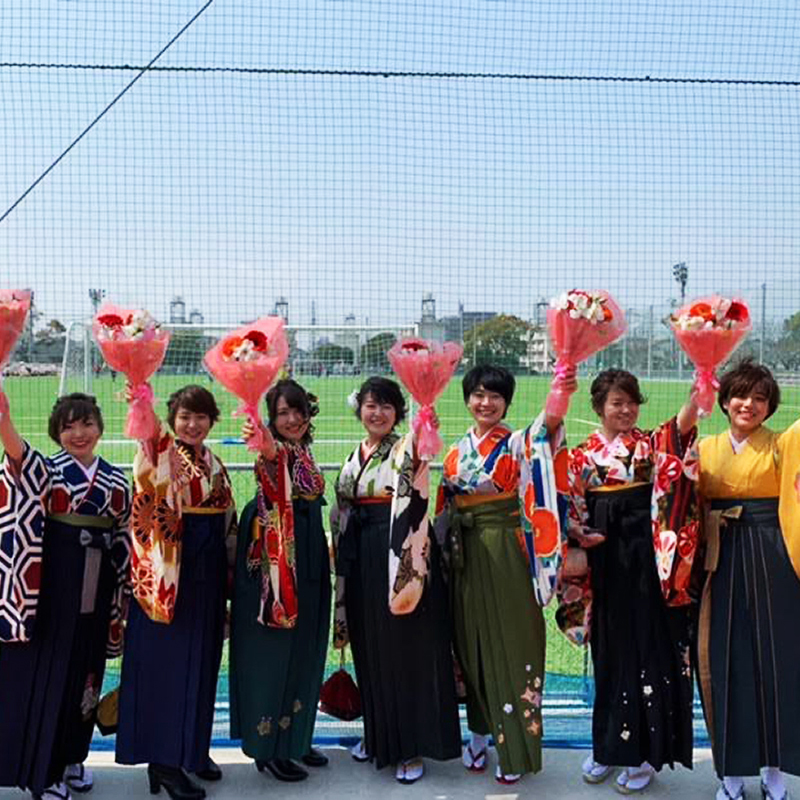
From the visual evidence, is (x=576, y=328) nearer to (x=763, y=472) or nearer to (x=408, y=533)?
(x=763, y=472)

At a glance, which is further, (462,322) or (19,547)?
(462,322)

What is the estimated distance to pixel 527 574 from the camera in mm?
2965

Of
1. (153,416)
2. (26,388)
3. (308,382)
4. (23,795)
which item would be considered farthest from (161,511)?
(26,388)

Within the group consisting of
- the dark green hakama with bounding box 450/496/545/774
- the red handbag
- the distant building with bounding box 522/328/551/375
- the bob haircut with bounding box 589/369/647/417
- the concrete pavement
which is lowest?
the concrete pavement

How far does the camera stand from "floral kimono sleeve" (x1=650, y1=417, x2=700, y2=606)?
9.05ft

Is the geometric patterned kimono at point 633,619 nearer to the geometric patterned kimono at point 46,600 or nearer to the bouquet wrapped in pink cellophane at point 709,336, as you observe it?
the bouquet wrapped in pink cellophane at point 709,336

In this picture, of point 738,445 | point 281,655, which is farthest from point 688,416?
point 281,655

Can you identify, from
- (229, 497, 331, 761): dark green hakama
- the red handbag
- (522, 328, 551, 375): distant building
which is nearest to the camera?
(229, 497, 331, 761): dark green hakama

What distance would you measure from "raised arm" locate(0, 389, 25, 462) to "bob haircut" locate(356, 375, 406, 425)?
1.11m

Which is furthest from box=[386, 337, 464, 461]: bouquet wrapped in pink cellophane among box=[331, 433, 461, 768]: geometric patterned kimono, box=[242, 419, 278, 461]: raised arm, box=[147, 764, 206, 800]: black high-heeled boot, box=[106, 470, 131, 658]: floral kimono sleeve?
box=[147, 764, 206, 800]: black high-heeled boot

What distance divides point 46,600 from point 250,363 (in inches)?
39.5

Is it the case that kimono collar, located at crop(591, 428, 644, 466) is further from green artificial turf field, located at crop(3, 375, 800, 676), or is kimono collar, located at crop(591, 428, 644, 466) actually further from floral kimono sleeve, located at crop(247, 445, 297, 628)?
floral kimono sleeve, located at crop(247, 445, 297, 628)

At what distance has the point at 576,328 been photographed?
8.80 feet

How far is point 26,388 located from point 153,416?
3.71m
